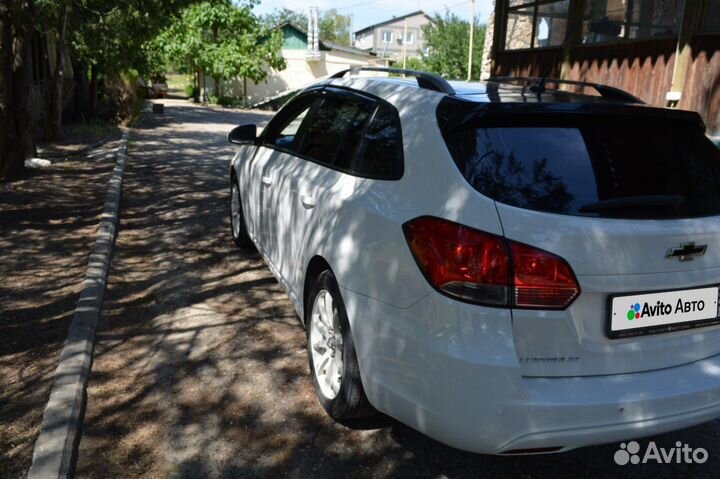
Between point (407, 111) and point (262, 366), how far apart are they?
1834 millimetres

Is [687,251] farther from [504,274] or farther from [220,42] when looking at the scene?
[220,42]

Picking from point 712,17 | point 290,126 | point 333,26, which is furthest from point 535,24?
point 333,26

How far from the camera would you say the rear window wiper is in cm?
240

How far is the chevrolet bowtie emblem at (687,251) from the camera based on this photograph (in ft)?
7.95

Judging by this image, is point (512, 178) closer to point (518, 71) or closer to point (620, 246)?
point (620, 246)

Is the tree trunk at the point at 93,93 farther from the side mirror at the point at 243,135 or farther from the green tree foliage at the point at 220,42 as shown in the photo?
the green tree foliage at the point at 220,42

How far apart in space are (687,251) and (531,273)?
2.25 feet

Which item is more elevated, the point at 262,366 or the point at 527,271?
the point at 527,271

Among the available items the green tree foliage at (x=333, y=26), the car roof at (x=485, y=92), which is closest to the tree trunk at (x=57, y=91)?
the car roof at (x=485, y=92)

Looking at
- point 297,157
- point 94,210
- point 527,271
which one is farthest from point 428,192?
point 94,210

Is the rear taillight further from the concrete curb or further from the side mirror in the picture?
the side mirror

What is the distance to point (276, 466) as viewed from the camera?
2.92 metres

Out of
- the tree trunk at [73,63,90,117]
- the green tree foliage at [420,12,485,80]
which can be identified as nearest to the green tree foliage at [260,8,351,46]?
the green tree foliage at [420,12,485,80]

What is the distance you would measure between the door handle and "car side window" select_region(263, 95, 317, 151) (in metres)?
0.74
